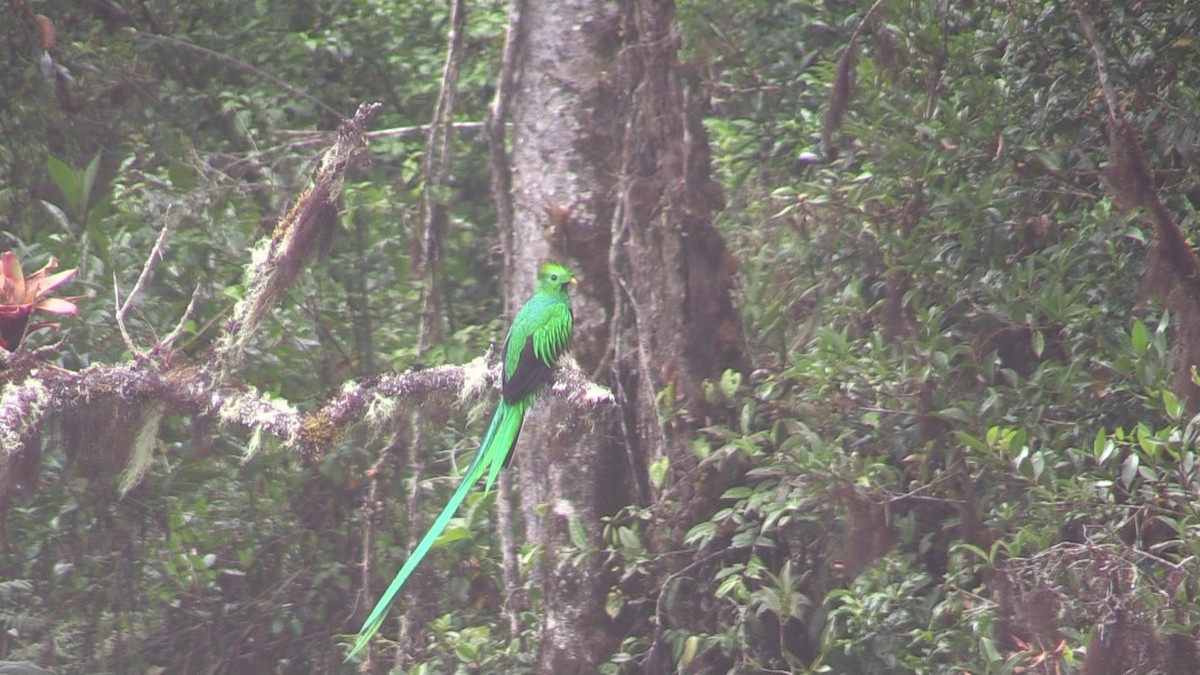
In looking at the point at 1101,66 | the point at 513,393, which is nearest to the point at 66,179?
the point at 513,393

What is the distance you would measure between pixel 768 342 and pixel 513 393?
1167mm

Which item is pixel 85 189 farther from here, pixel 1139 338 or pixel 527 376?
pixel 1139 338

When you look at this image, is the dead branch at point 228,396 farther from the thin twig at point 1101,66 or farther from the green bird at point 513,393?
the thin twig at point 1101,66

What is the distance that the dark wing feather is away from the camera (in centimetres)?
321

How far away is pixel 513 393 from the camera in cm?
320

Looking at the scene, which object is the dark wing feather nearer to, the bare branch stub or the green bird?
the green bird

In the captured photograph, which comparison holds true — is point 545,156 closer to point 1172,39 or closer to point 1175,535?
point 1172,39

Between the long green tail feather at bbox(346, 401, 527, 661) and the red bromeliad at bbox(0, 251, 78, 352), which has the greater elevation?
the red bromeliad at bbox(0, 251, 78, 352)

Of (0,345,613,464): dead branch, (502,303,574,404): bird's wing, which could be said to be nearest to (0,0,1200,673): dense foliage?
(0,345,613,464): dead branch

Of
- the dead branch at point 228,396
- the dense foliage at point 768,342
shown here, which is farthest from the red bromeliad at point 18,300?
the dense foliage at point 768,342

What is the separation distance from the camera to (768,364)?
405 cm

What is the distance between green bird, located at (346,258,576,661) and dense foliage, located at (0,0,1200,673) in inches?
15.1

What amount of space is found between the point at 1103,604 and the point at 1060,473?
76 cm

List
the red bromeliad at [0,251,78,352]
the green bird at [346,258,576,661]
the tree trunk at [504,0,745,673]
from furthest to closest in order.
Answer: the tree trunk at [504,0,745,673] < the green bird at [346,258,576,661] < the red bromeliad at [0,251,78,352]
